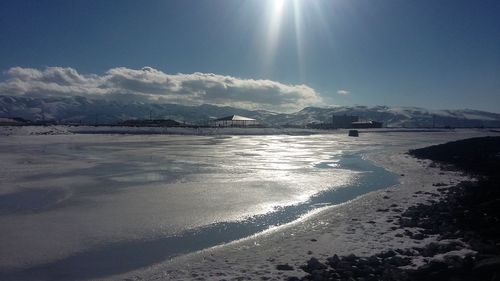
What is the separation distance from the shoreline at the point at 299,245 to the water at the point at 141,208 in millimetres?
540

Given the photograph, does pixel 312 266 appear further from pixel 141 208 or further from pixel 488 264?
pixel 141 208

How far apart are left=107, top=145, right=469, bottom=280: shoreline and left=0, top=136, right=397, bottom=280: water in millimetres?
540

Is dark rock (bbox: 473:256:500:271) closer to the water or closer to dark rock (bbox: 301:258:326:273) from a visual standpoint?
dark rock (bbox: 301:258:326:273)

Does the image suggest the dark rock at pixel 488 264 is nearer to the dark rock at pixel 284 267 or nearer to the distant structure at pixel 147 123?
the dark rock at pixel 284 267

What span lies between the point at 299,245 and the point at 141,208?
5747 millimetres

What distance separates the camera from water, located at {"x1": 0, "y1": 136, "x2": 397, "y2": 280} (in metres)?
8.55

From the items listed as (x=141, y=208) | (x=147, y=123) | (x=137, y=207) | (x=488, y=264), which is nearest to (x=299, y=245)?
(x=488, y=264)

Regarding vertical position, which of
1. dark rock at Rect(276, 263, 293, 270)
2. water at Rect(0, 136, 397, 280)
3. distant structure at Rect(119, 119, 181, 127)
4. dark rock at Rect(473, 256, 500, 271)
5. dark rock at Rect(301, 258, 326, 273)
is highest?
distant structure at Rect(119, 119, 181, 127)

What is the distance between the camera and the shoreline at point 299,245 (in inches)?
298

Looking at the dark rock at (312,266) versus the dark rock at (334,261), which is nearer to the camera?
the dark rock at (312,266)

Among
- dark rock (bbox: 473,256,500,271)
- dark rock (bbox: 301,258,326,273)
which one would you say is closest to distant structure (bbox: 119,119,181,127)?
dark rock (bbox: 301,258,326,273)

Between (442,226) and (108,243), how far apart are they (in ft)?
25.6

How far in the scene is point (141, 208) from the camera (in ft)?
42.5

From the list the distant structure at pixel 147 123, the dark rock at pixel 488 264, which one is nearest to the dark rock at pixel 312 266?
the dark rock at pixel 488 264
